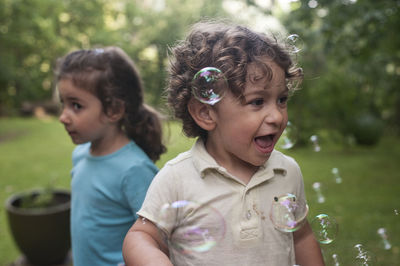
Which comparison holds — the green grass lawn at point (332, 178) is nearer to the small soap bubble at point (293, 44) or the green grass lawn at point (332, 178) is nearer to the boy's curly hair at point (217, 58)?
the boy's curly hair at point (217, 58)

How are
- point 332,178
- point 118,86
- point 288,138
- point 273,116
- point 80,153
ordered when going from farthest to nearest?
point 332,178 → point 80,153 → point 118,86 → point 288,138 → point 273,116

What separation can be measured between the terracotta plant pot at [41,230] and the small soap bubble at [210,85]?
272 cm

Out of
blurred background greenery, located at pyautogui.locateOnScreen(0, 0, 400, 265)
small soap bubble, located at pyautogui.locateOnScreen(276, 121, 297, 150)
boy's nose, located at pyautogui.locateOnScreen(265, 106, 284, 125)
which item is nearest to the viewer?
boy's nose, located at pyautogui.locateOnScreen(265, 106, 284, 125)

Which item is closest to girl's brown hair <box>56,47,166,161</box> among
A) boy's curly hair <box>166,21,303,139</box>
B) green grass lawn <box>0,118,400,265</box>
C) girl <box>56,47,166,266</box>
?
girl <box>56,47,166,266</box>

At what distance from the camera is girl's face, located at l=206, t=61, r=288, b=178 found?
121cm

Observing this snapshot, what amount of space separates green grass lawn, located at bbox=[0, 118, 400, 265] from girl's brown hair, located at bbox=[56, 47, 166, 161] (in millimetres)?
105

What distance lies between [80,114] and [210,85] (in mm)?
849

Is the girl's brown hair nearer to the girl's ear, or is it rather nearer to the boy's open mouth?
the girl's ear

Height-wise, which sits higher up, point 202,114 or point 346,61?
point 202,114

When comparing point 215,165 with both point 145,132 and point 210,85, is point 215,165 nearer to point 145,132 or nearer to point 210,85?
point 210,85

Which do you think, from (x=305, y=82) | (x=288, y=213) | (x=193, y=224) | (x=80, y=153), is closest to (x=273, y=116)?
(x=288, y=213)

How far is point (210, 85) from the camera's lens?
4.07ft

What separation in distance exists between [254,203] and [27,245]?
3.06m

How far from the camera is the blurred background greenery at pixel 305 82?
156 inches
